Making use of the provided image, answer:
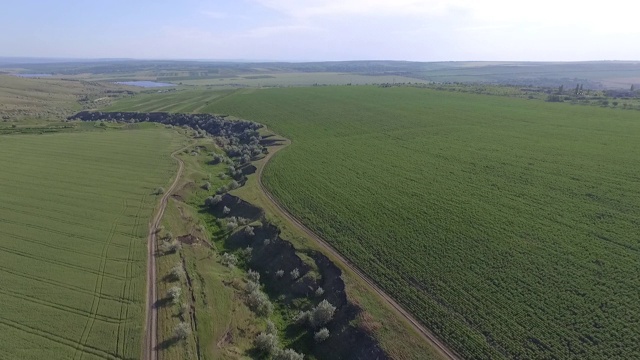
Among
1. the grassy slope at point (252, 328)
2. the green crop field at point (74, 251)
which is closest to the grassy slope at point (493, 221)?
the grassy slope at point (252, 328)

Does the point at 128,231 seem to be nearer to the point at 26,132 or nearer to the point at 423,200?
the point at 423,200

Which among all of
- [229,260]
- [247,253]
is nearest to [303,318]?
[229,260]

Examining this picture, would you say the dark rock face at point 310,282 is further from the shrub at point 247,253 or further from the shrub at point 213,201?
the shrub at point 213,201

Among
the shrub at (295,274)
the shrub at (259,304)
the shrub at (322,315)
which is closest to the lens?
the shrub at (322,315)

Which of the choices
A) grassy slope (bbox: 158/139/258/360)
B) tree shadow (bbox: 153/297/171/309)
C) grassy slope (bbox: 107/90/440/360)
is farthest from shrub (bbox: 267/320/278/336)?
tree shadow (bbox: 153/297/171/309)

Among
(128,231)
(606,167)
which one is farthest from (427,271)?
(606,167)
